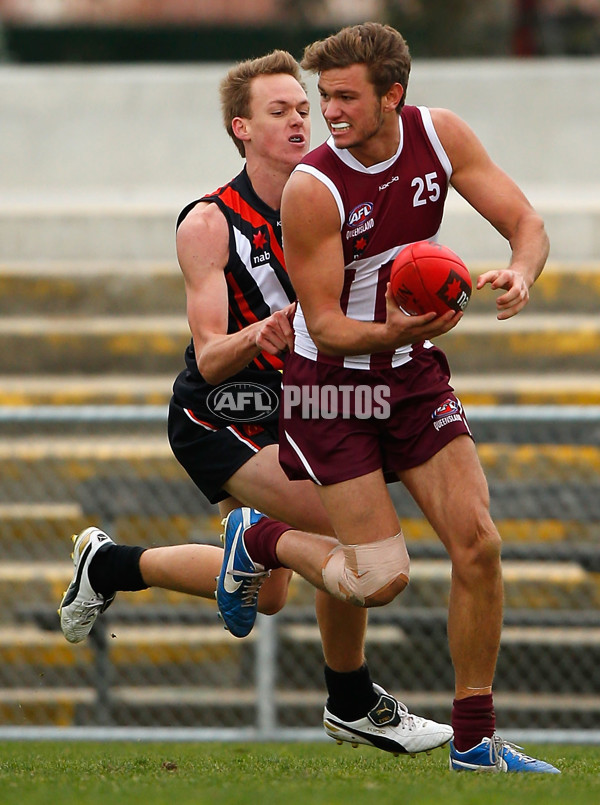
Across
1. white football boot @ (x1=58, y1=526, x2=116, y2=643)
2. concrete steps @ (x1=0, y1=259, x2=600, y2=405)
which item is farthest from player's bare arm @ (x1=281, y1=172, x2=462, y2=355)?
concrete steps @ (x1=0, y1=259, x2=600, y2=405)

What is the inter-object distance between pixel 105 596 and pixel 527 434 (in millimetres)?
3061

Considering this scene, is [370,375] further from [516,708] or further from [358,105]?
[516,708]

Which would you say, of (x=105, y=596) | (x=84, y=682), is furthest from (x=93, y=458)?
(x=105, y=596)

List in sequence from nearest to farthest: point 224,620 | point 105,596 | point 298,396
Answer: point 298,396, point 224,620, point 105,596

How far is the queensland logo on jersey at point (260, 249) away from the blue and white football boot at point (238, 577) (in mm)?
855

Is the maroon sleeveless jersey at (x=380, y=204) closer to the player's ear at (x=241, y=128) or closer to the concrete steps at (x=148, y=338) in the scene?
the player's ear at (x=241, y=128)

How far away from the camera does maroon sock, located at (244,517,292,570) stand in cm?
438

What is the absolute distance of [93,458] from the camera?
342 inches

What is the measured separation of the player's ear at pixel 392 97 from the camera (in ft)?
12.9

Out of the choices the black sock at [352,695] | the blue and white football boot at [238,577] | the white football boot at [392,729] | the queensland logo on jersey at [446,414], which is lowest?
the white football boot at [392,729]

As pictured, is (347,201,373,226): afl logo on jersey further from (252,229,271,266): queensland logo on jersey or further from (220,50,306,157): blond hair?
(220,50,306,157): blond hair

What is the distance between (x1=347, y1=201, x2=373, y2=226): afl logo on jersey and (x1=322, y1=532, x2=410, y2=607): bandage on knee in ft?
3.22

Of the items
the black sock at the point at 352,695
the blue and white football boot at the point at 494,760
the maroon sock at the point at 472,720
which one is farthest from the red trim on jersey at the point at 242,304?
the blue and white football boot at the point at 494,760

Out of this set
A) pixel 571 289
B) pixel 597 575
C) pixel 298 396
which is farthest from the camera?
pixel 571 289
